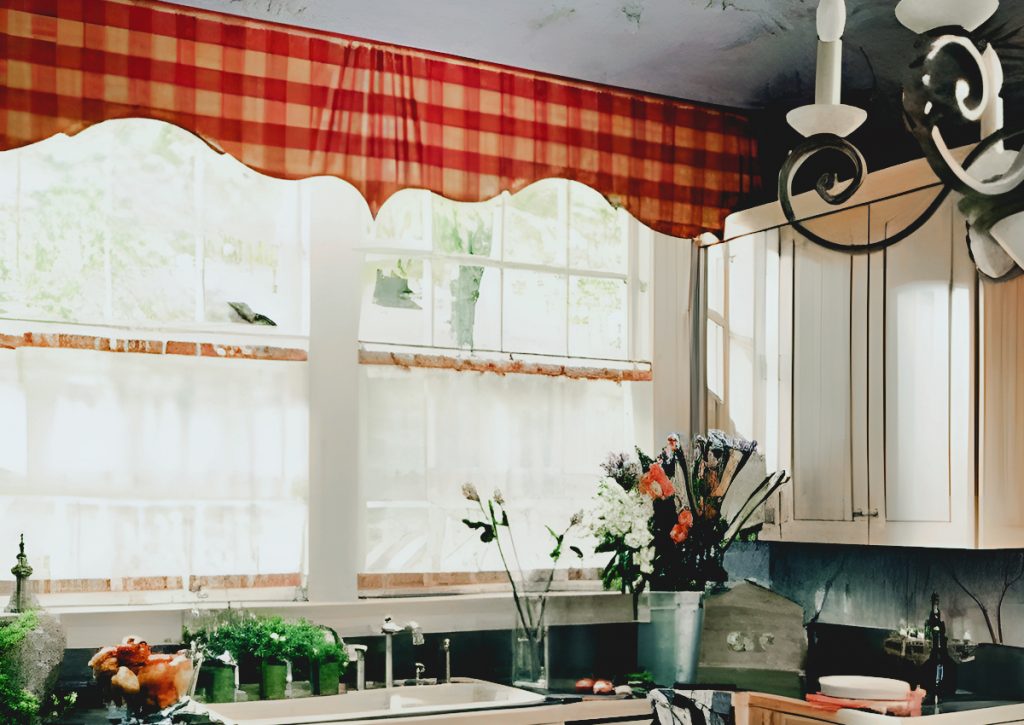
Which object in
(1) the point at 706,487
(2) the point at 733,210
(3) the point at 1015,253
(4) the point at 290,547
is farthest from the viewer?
(2) the point at 733,210

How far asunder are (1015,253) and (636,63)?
2251mm

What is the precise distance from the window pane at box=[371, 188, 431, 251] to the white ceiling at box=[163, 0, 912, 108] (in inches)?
18.4

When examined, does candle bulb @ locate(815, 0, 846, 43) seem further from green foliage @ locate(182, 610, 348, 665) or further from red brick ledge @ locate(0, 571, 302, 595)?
red brick ledge @ locate(0, 571, 302, 595)

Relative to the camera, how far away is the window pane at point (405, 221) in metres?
3.84

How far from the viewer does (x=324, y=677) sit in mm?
3355

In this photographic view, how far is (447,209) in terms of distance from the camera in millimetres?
3934

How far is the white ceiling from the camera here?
136 inches

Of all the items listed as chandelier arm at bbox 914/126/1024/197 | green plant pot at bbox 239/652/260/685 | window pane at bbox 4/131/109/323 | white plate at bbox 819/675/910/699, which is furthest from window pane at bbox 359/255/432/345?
chandelier arm at bbox 914/126/1024/197

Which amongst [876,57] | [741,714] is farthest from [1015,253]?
[876,57]

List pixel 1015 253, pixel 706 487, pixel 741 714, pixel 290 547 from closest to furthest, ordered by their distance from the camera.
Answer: pixel 1015 253, pixel 741 714, pixel 290 547, pixel 706 487

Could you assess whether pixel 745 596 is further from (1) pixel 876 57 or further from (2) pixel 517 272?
(1) pixel 876 57

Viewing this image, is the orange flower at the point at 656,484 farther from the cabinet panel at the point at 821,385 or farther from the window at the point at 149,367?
the window at the point at 149,367

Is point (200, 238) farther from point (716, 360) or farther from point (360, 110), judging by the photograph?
point (716, 360)

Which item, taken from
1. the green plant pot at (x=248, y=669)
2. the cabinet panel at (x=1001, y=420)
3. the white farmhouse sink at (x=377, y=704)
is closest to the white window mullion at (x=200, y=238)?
the green plant pot at (x=248, y=669)
